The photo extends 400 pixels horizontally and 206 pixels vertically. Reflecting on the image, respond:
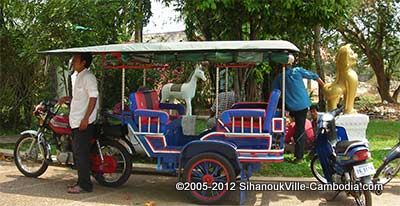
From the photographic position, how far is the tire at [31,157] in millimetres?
7207

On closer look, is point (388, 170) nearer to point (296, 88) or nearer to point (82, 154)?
point (296, 88)

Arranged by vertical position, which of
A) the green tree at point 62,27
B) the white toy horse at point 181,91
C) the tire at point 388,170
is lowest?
the tire at point 388,170

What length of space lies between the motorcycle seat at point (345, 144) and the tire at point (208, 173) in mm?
1312

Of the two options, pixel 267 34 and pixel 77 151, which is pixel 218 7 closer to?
pixel 267 34

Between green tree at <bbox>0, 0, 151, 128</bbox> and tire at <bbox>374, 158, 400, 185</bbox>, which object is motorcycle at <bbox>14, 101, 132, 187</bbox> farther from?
tire at <bbox>374, 158, 400, 185</bbox>

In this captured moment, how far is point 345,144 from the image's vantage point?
18.6 ft

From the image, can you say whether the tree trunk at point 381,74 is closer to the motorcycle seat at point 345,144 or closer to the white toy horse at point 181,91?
the white toy horse at point 181,91

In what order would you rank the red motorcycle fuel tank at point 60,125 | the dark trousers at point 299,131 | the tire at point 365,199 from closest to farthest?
the tire at point 365,199, the dark trousers at point 299,131, the red motorcycle fuel tank at point 60,125

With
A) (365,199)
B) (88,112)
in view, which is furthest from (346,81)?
(88,112)

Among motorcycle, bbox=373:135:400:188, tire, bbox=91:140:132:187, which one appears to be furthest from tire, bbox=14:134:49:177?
motorcycle, bbox=373:135:400:188

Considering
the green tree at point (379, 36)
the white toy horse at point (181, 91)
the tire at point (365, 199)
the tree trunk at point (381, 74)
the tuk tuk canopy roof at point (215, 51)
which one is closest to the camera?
the tire at point (365, 199)

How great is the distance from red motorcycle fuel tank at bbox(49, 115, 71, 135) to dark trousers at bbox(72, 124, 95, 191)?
1.69 feet

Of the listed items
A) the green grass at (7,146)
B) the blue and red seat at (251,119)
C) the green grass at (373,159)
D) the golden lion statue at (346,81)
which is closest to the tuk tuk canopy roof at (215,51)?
the blue and red seat at (251,119)

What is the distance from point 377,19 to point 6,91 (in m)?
18.6
